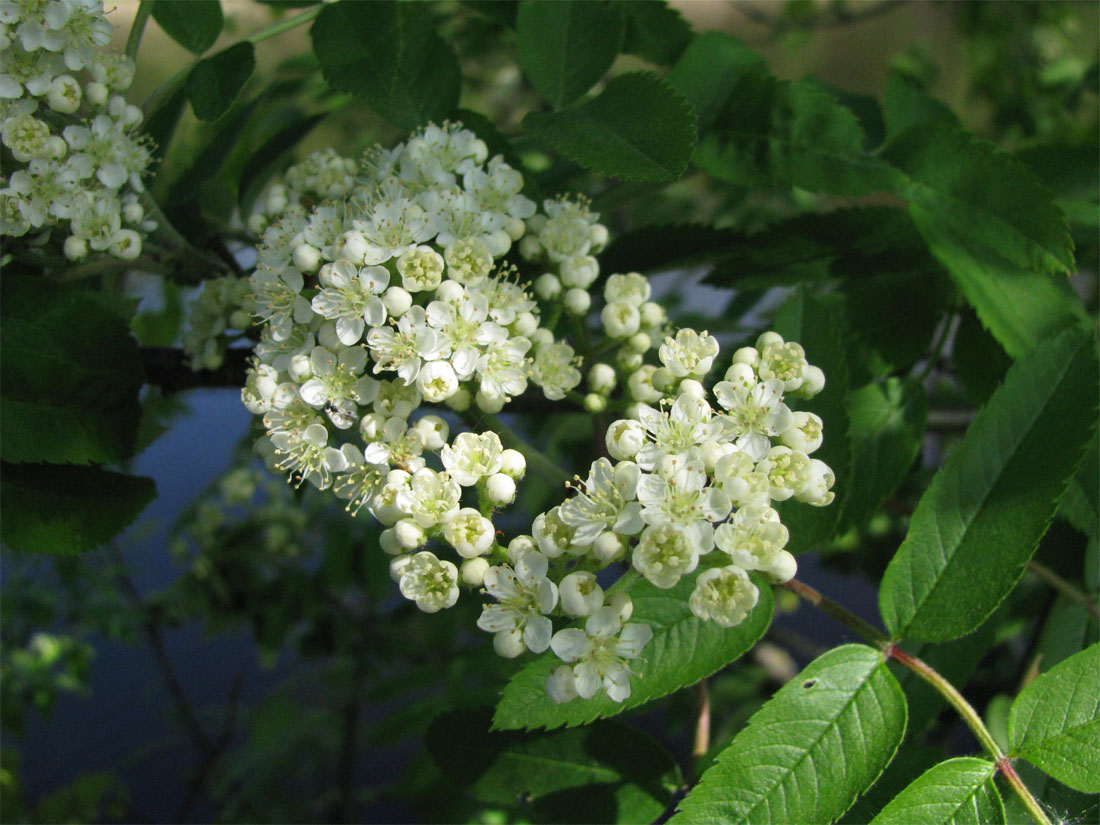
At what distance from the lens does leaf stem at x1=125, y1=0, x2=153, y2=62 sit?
1139 millimetres

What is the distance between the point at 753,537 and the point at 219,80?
963 mm

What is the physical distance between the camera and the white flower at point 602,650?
77cm

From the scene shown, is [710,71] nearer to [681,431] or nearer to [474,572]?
[681,431]

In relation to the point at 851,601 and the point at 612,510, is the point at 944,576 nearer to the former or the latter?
the point at 612,510

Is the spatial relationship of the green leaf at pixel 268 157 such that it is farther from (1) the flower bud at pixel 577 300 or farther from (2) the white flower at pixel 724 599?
(2) the white flower at pixel 724 599

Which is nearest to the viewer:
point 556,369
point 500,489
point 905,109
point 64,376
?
point 500,489

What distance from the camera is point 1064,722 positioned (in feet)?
2.79

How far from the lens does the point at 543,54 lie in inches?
47.8

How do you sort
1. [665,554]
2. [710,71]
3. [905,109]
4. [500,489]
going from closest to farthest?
1. [665,554]
2. [500,489]
3. [710,71]
4. [905,109]

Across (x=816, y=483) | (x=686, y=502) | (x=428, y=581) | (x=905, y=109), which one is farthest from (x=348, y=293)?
(x=905, y=109)

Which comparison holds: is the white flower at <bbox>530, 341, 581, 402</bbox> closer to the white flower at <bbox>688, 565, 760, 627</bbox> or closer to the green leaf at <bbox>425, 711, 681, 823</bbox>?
the white flower at <bbox>688, 565, 760, 627</bbox>

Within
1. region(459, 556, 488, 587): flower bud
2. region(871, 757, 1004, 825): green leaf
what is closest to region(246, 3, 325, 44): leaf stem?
region(459, 556, 488, 587): flower bud

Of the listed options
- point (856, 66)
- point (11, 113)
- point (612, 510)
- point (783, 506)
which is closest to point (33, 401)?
point (11, 113)

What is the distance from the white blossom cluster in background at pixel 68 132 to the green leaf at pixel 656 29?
757 mm
